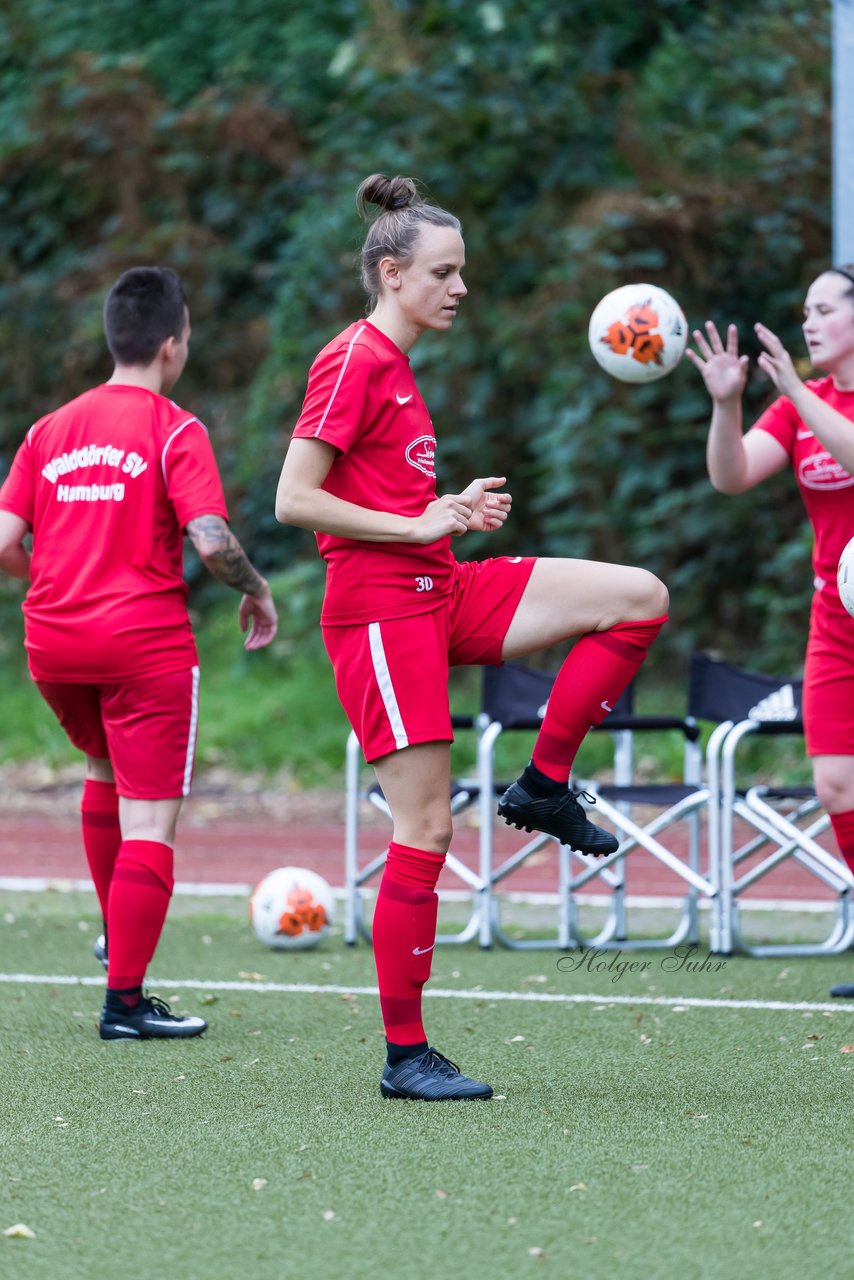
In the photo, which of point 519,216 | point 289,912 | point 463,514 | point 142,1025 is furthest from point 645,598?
point 519,216

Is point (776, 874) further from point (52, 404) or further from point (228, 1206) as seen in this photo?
point (52, 404)

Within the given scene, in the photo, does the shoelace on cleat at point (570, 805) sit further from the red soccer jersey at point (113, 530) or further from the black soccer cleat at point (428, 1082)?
the red soccer jersey at point (113, 530)

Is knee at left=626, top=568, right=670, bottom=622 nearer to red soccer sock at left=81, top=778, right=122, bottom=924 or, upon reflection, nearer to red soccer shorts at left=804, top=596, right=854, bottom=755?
red soccer shorts at left=804, top=596, right=854, bottom=755

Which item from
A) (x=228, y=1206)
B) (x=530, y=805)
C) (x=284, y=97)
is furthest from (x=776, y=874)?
(x=284, y=97)

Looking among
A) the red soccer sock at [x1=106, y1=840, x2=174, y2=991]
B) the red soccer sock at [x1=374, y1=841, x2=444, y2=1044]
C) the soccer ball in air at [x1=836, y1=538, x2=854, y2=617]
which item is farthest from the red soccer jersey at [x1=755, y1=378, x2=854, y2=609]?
the red soccer sock at [x1=106, y1=840, x2=174, y2=991]

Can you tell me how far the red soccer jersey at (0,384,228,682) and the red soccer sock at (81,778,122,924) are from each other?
0.53m

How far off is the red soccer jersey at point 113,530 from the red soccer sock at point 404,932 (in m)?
1.22

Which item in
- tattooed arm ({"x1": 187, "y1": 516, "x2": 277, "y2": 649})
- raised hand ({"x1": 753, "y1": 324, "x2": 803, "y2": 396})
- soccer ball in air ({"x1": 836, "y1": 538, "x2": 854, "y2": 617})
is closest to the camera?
soccer ball in air ({"x1": 836, "y1": 538, "x2": 854, "y2": 617})

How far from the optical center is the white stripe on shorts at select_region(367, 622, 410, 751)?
4.04 meters

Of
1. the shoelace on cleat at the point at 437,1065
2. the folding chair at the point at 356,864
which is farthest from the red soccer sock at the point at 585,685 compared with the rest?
the folding chair at the point at 356,864

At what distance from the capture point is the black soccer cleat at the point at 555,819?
413cm

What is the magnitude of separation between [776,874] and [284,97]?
384 inches

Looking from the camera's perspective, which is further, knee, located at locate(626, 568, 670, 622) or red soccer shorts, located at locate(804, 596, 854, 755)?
red soccer shorts, located at locate(804, 596, 854, 755)

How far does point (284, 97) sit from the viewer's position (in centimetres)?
1612
